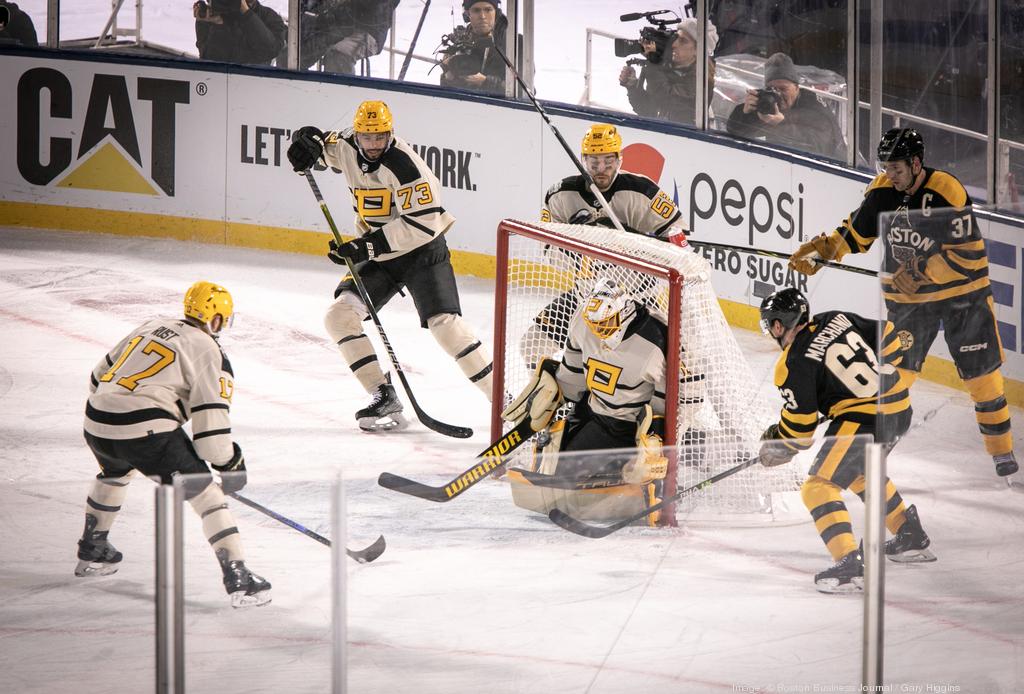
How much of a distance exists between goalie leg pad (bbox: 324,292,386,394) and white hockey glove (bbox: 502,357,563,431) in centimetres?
99

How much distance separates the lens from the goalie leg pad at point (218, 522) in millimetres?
2662

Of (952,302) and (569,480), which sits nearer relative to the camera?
(569,480)

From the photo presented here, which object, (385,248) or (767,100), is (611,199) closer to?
(385,248)

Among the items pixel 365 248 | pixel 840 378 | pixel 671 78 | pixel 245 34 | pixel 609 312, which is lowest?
pixel 840 378

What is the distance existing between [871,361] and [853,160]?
2732mm

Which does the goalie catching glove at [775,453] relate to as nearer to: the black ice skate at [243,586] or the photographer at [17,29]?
the black ice skate at [243,586]

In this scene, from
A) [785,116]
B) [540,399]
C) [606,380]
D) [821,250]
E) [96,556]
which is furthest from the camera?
[785,116]

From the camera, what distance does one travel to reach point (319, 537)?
8.96 ft

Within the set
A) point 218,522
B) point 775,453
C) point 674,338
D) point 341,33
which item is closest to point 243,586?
point 218,522

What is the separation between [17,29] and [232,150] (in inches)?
53.3

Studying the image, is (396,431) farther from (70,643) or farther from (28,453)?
(70,643)

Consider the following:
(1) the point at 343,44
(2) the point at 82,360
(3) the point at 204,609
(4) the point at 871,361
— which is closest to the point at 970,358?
(4) the point at 871,361

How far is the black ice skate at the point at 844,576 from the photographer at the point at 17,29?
646 cm

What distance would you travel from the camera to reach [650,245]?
4672mm
